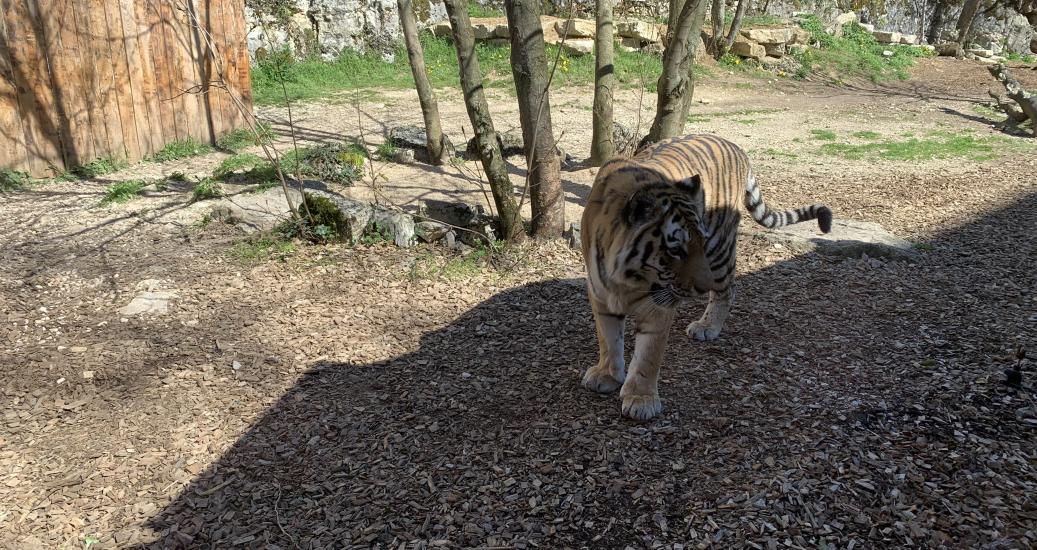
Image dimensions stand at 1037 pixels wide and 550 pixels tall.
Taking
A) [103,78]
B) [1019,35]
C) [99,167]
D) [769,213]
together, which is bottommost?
[99,167]

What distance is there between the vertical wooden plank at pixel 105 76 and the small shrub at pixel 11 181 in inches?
41.7

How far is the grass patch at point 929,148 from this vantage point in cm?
924

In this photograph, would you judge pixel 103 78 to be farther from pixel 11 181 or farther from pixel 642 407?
pixel 642 407

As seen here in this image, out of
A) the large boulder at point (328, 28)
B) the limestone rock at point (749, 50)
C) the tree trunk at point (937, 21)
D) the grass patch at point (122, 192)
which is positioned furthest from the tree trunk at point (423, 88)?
the tree trunk at point (937, 21)

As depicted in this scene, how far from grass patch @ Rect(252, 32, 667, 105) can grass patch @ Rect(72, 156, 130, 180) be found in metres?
4.82

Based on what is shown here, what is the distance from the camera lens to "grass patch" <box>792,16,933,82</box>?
17.6m

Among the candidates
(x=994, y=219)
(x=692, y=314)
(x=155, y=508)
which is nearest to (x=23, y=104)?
(x=155, y=508)

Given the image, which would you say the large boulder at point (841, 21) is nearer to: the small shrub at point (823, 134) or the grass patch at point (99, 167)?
the small shrub at point (823, 134)

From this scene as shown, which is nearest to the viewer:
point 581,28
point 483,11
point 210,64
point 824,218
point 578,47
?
point 824,218

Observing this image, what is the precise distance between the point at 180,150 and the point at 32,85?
5.90ft

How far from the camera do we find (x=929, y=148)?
378 inches

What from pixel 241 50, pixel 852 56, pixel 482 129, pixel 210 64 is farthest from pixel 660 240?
pixel 852 56

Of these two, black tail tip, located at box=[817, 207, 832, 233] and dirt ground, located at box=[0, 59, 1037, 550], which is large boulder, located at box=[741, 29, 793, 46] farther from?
black tail tip, located at box=[817, 207, 832, 233]

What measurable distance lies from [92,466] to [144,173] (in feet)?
17.9
